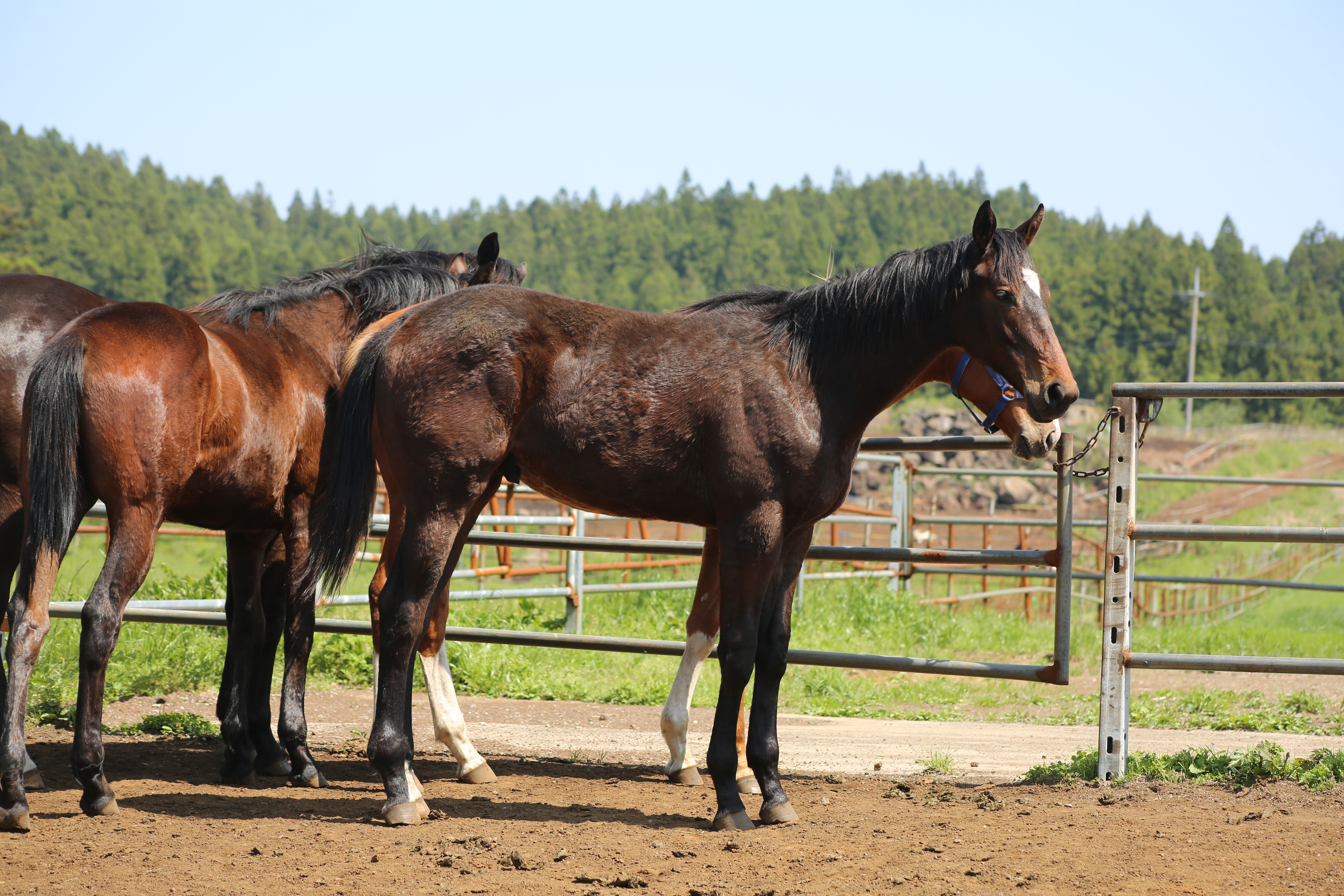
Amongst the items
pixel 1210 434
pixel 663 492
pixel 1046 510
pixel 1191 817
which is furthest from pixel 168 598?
pixel 1210 434

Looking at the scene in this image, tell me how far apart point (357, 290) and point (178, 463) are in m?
1.64

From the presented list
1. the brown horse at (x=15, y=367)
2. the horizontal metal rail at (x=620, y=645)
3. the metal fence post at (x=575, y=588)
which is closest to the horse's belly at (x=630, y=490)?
the horizontal metal rail at (x=620, y=645)

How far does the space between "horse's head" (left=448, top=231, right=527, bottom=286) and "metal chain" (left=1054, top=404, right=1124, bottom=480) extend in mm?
2691

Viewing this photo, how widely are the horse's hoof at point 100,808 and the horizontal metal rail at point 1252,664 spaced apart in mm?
3869

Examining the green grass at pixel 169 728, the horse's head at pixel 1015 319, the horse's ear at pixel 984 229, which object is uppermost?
the horse's ear at pixel 984 229

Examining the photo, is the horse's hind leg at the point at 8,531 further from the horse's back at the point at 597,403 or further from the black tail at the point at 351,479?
the horse's back at the point at 597,403

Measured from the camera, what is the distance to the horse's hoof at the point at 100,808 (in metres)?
3.66

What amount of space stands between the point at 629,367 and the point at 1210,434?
63.6 m

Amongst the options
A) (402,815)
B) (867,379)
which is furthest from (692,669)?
(867,379)

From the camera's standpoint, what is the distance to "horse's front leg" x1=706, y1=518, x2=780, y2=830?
369 centimetres

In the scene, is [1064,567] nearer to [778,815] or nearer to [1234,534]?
[1234,534]

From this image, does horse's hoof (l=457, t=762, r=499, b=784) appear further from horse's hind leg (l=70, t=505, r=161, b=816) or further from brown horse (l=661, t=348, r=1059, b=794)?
horse's hind leg (l=70, t=505, r=161, b=816)

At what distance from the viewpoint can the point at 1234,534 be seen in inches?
163

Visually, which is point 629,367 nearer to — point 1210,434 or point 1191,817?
point 1191,817
